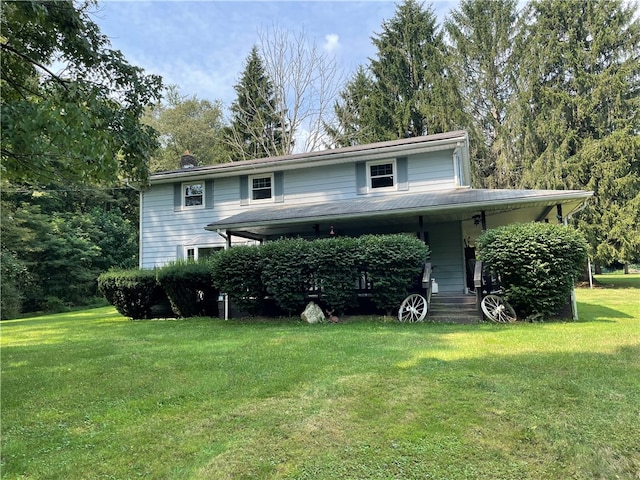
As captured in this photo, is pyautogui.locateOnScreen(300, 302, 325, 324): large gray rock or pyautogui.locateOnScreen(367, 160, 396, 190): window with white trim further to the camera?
pyautogui.locateOnScreen(367, 160, 396, 190): window with white trim

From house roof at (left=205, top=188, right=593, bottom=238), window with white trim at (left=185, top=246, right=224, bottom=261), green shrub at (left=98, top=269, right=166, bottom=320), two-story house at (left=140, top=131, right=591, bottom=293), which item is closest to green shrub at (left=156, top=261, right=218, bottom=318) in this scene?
green shrub at (left=98, top=269, right=166, bottom=320)

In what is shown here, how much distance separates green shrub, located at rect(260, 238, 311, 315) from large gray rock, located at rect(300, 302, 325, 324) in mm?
270

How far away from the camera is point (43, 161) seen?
5.31 m

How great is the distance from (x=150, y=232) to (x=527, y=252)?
42.1 feet

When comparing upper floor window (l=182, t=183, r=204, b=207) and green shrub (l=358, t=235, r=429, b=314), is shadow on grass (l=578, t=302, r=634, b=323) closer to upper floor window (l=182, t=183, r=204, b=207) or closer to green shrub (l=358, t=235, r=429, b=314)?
green shrub (l=358, t=235, r=429, b=314)

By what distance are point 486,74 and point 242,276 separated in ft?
71.0

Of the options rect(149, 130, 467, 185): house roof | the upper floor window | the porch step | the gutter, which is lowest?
the porch step

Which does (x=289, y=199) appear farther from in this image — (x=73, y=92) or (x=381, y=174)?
(x=73, y=92)

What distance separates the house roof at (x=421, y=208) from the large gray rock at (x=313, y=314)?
92.0 inches

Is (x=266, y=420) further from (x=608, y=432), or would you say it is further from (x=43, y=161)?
(x=43, y=161)

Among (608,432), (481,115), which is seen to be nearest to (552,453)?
(608,432)

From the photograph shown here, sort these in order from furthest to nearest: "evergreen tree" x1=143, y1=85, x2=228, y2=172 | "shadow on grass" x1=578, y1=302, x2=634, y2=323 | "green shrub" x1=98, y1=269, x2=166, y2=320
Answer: "evergreen tree" x1=143, y1=85, x2=228, y2=172
"green shrub" x1=98, y1=269, x2=166, y2=320
"shadow on grass" x1=578, y1=302, x2=634, y2=323

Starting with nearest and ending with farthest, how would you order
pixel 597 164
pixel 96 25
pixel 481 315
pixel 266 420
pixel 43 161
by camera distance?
pixel 266 420
pixel 43 161
pixel 96 25
pixel 481 315
pixel 597 164

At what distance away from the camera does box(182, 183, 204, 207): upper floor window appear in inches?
567
